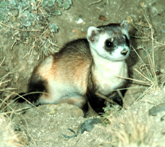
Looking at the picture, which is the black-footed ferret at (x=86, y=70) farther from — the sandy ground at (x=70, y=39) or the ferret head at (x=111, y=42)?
the sandy ground at (x=70, y=39)

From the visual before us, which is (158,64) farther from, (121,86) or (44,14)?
(44,14)

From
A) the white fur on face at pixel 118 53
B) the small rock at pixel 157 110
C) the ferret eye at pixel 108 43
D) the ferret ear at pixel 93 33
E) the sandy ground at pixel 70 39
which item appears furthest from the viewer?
the sandy ground at pixel 70 39

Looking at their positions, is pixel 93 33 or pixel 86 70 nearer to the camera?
pixel 93 33

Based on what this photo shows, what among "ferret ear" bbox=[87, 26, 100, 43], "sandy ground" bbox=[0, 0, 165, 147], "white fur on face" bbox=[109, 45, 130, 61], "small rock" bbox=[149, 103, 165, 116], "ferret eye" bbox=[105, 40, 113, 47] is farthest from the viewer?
"sandy ground" bbox=[0, 0, 165, 147]

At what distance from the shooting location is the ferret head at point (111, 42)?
8.85ft

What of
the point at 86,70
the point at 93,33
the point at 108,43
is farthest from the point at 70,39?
the point at 108,43

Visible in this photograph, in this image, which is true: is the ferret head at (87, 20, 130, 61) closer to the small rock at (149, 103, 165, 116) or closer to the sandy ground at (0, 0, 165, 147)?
the sandy ground at (0, 0, 165, 147)

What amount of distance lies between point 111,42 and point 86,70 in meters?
0.91

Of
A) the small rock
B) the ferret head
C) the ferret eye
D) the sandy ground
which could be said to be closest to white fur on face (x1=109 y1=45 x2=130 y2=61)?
the ferret head

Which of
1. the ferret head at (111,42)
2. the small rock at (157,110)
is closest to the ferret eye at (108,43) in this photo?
the ferret head at (111,42)

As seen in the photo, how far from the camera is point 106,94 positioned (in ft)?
10.5

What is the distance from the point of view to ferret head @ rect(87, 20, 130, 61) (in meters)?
2.70

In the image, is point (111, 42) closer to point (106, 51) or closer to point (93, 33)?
point (106, 51)

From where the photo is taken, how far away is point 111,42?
2787mm
